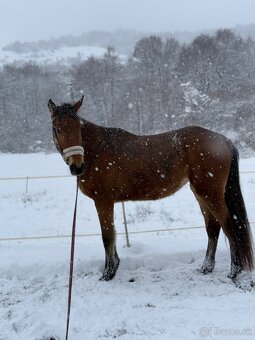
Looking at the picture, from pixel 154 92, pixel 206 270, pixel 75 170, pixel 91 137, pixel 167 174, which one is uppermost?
pixel 91 137

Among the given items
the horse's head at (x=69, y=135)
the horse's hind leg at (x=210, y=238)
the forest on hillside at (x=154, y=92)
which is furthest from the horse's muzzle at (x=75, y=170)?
the forest on hillside at (x=154, y=92)

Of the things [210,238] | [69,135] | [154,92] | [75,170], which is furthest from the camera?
[154,92]

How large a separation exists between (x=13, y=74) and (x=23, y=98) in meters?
5.05

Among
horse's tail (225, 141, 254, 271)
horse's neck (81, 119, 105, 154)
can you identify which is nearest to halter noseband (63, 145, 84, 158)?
horse's neck (81, 119, 105, 154)

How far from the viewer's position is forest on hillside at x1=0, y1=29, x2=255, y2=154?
3222 centimetres

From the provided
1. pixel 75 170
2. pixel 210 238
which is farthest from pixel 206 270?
pixel 75 170

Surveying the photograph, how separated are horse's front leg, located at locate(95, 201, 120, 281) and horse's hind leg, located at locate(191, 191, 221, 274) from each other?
1.13 meters

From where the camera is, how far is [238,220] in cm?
407

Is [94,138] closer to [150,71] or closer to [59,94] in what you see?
[150,71]

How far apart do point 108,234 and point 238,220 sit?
1.59 meters

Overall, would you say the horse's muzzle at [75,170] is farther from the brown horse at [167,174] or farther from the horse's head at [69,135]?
the brown horse at [167,174]

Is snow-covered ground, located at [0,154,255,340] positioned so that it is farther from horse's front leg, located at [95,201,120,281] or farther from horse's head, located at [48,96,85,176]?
horse's head, located at [48,96,85,176]

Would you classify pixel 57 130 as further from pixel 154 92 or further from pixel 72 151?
pixel 154 92

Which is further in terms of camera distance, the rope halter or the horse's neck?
the horse's neck
